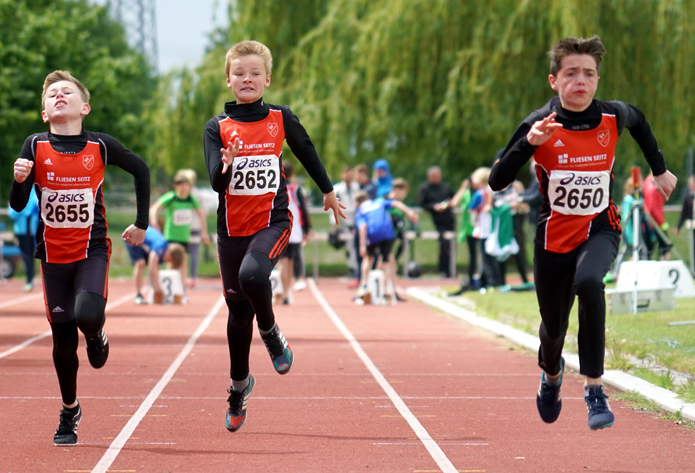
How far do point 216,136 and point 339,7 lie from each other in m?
19.4

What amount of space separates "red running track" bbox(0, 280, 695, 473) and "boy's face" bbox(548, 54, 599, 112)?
1.88 metres

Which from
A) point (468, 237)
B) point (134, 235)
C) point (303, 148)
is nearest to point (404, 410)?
point (303, 148)

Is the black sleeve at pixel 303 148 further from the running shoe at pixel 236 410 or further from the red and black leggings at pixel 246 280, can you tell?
the running shoe at pixel 236 410

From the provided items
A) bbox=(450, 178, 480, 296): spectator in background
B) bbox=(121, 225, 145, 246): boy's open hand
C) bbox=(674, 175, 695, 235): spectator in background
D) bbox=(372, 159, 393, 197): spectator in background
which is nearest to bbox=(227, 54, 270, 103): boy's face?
bbox=(121, 225, 145, 246): boy's open hand

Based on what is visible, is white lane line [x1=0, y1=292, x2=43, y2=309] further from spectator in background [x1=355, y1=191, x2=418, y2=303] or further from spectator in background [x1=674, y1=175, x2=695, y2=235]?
spectator in background [x1=674, y1=175, x2=695, y2=235]

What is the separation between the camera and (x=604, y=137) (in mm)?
5242

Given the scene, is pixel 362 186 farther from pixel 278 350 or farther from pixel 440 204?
pixel 278 350

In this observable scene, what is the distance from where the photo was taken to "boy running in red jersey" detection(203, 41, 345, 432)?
556 cm

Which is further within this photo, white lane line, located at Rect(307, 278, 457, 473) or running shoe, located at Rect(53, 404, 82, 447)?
running shoe, located at Rect(53, 404, 82, 447)

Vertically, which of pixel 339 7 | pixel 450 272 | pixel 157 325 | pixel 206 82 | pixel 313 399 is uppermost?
pixel 339 7

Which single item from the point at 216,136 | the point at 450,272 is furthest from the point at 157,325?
the point at 450,272

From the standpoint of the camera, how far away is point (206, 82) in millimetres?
26031

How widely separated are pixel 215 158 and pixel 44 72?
30.6m

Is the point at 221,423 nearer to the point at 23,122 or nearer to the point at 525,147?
the point at 525,147
